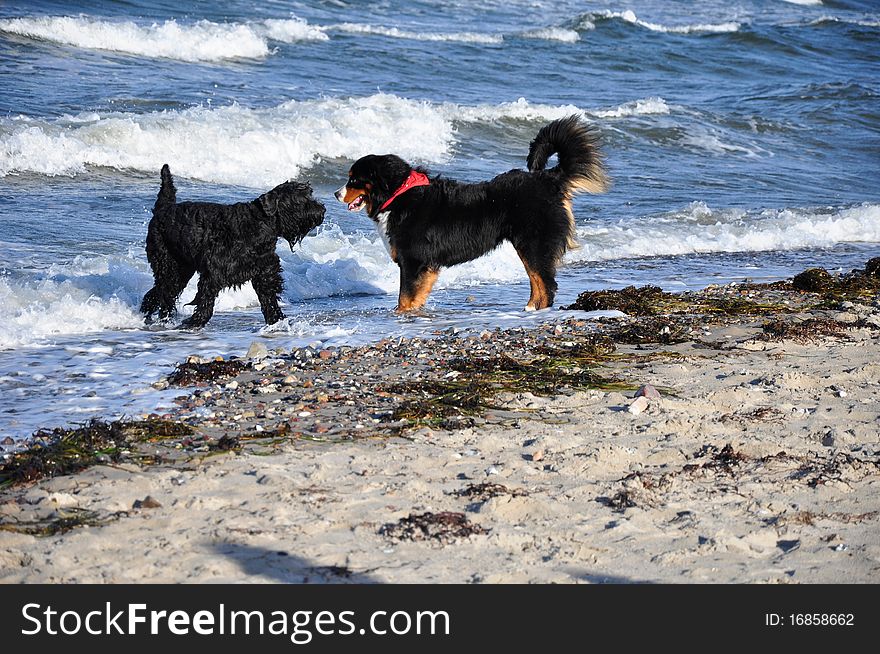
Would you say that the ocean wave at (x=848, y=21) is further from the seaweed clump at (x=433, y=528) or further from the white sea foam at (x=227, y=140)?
the seaweed clump at (x=433, y=528)

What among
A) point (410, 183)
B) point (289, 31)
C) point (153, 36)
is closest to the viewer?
point (410, 183)

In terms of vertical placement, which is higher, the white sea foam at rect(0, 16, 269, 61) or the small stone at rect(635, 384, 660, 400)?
the white sea foam at rect(0, 16, 269, 61)

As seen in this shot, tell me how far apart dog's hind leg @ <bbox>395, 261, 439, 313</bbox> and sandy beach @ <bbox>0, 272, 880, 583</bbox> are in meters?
1.69

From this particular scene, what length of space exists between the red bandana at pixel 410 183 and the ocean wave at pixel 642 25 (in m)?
22.3

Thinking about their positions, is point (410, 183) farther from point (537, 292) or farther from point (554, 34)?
point (554, 34)

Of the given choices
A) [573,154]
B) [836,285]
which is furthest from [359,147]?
[836,285]

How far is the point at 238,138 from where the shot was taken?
1391 centimetres

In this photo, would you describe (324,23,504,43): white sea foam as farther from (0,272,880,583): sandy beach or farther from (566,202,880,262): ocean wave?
(0,272,880,583): sandy beach

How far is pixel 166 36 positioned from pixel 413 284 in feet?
49.5

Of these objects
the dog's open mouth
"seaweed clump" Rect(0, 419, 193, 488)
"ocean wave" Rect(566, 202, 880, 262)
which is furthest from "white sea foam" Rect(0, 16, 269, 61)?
"seaweed clump" Rect(0, 419, 193, 488)

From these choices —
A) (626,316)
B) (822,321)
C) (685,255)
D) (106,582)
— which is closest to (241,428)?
(106,582)

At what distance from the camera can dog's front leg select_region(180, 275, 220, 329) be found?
7211 millimetres

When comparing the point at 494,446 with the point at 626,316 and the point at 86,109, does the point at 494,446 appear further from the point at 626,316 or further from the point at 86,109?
the point at 86,109

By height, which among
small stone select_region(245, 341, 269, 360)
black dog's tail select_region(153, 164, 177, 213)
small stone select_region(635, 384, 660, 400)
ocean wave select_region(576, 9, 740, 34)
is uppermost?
ocean wave select_region(576, 9, 740, 34)
